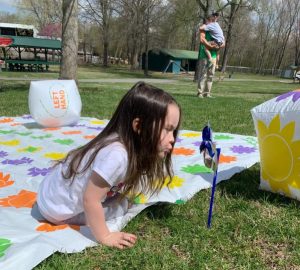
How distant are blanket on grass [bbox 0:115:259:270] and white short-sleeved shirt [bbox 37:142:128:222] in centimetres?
11

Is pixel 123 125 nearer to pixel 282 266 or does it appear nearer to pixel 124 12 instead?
pixel 282 266

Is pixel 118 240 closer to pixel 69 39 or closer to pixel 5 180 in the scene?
pixel 5 180

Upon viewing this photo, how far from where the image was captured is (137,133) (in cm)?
193

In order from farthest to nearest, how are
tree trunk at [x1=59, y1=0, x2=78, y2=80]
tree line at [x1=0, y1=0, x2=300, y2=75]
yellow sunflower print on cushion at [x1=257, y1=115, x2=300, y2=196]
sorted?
1. tree line at [x1=0, y1=0, x2=300, y2=75]
2. tree trunk at [x1=59, y1=0, x2=78, y2=80]
3. yellow sunflower print on cushion at [x1=257, y1=115, x2=300, y2=196]

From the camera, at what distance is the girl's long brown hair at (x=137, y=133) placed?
1878mm

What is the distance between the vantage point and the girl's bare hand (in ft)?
6.48

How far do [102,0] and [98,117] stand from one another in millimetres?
28213

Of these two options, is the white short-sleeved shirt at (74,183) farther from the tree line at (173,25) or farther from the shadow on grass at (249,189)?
the tree line at (173,25)

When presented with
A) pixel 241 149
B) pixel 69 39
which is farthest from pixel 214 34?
pixel 241 149

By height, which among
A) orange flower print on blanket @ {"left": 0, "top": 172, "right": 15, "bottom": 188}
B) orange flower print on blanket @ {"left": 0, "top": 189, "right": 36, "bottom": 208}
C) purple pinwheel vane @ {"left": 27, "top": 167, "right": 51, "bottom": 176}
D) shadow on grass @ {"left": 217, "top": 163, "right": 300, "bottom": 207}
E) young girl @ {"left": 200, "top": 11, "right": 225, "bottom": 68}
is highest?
young girl @ {"left": 200, "top": 11, "right": 225, "bottom": 68}

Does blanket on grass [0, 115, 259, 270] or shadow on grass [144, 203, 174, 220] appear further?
shadow on grass [144, 203, 174, 220]

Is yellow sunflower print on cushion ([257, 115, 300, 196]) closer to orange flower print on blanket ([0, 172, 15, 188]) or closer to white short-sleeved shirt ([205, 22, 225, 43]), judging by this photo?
orange flower print on blanket ([0, 172, 15, 188])

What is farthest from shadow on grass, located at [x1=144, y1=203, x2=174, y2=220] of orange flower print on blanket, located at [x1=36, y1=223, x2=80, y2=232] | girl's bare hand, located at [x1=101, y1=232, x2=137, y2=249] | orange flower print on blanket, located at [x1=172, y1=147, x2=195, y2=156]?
orange flower print on blanket, located at [x1=172, y1=147, x2=195, y2=156]

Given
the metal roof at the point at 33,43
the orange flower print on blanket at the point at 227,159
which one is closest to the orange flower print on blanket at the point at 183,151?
the orange flower print on blanket at the point at 227,159
